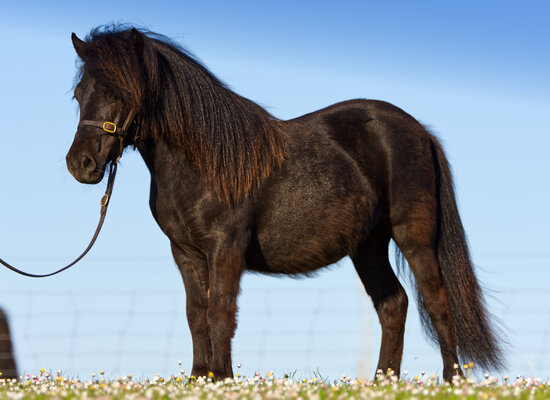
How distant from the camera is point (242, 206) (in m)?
6.59

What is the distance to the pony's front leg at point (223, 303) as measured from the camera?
6.30 m

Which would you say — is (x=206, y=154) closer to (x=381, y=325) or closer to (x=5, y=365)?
(x=381, y=325)

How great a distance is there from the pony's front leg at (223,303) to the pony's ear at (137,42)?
1893 millimetres

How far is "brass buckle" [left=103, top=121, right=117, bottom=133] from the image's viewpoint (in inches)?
248

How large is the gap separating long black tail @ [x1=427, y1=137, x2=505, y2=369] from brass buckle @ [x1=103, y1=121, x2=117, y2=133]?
3703 millimetres

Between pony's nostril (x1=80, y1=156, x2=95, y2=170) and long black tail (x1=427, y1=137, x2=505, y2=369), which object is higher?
pony's nostril (x1=80, y1=156, x2=95, y2=170)

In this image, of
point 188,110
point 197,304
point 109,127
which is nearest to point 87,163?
point 109,127

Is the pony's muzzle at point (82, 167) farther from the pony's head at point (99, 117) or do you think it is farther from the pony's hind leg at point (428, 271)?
the pony's hind leg at point (428, 271)

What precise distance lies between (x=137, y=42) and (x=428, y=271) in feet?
12.1

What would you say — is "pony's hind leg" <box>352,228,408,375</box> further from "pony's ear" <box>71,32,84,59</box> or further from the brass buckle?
"pony's ear" <box>71,32,84,59</box>

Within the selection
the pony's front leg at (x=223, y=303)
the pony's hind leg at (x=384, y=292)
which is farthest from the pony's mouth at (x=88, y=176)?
the pony's hind leg at (x=384, y=292)

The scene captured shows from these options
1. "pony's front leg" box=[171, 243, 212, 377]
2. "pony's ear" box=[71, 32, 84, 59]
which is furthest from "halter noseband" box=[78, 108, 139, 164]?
"pony's front leg" box=[171, 243, 212, 377]

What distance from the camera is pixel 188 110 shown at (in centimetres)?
664

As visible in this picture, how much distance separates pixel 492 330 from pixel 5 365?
18.3 feet
